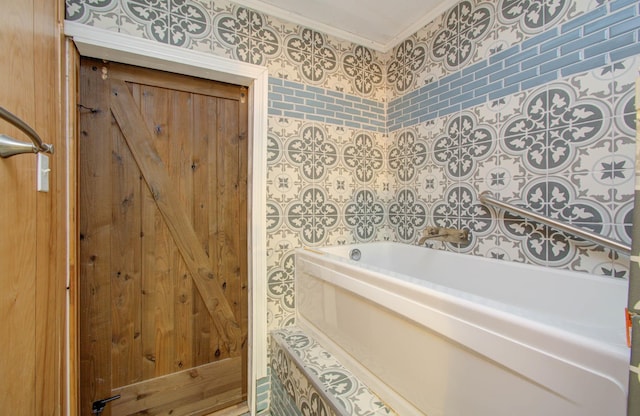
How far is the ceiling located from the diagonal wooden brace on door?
90 cm

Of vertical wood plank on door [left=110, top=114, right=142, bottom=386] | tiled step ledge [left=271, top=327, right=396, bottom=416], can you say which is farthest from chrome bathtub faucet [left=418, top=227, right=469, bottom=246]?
vertical wood plank on door [left=110, top=114, right=142, bottom=386]

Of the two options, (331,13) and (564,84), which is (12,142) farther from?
(564,84)

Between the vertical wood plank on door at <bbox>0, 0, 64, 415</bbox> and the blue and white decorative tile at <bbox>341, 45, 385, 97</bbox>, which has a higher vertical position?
the blue and white decorative tile at <bbox>341, 45, 385, 97</bbox>

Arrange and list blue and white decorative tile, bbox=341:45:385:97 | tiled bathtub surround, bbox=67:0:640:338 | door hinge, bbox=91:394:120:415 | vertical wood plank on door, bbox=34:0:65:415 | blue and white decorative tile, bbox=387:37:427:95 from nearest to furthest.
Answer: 1. vertical wood plank on door, bbox=34:0:65:415
2. tiled bathtub surround, bbox=67:0:640:338
3. door hinge, bbox=91:394:120:415
4. blue and white decorative tile, bbox=387:37:427:95
5. blue and white decorative tile, bbox=341:45:385:97

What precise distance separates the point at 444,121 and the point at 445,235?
718 millimetres

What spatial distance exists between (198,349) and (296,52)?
6.42 feet

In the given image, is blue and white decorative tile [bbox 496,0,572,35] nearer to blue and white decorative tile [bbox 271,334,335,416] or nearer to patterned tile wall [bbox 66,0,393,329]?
patterned tile wall [bbox 66,0,393,329]

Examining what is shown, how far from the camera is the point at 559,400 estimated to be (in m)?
0.59

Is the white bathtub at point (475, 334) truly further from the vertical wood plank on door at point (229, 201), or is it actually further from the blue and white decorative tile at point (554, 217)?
the vertical wood plank on door at point (229, 201)

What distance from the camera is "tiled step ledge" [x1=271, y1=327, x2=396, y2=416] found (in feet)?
3.34

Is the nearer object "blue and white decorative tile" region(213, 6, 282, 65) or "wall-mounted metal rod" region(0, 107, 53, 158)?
"wall-mounted metal rod" region(0, 107, 53, 158)

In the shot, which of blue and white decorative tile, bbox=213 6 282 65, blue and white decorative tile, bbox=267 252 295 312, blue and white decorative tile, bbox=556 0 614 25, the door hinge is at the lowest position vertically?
the door hinge

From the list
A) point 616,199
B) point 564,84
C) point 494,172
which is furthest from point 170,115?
point 616,199

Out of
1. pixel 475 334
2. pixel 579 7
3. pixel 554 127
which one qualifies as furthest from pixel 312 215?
Result: pixel 579 7
